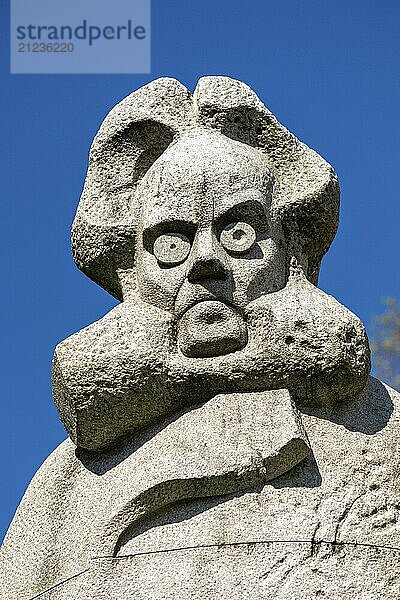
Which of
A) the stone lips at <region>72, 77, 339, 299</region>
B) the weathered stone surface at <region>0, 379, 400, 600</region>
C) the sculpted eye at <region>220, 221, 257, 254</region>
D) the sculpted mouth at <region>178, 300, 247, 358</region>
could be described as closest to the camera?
the weathered stone surface at <region>0, 379, 400, 600</region>

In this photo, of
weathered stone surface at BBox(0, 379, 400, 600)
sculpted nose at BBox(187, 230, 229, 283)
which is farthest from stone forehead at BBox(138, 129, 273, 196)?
weathered stone surface at BBox(0, 379, 400, 600)

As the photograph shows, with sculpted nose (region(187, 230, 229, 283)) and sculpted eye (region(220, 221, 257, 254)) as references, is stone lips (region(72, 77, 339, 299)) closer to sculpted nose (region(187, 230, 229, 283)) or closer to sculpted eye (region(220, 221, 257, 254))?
sculpted eye (region(220, 221, 257, 254))

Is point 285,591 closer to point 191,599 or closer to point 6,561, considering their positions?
point 191,599

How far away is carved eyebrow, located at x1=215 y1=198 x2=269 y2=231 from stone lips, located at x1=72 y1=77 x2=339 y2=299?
141 mm

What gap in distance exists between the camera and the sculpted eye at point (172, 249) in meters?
4.60

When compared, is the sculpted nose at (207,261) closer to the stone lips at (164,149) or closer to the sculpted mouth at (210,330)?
the sculpted mouth at (210,330)

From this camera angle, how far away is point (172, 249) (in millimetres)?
4617

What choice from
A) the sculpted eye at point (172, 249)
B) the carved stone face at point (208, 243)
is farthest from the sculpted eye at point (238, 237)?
the sculpted eye at point (172, 249)

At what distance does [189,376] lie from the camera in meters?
4.37

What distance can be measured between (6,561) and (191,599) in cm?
85

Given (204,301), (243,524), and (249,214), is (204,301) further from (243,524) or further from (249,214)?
(243,524)

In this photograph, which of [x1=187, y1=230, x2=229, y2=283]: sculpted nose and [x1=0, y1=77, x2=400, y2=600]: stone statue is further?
[x1=187, y1=230, x2=229, y2=283]: sculpted nose

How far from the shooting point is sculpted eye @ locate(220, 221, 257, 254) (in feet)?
15.1

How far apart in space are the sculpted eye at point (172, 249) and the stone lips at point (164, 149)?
0.19 metres
